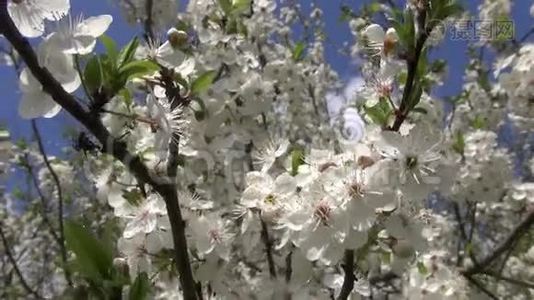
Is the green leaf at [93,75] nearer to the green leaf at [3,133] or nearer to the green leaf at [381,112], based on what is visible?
the green leaf at [3,133]

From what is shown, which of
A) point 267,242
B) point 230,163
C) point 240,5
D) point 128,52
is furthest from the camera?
point 230,163

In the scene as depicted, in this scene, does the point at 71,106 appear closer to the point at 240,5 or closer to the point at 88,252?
the point at 88,252

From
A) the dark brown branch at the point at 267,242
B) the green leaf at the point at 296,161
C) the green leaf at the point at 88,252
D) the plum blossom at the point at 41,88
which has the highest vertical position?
the plum blossom at the point at 41,88

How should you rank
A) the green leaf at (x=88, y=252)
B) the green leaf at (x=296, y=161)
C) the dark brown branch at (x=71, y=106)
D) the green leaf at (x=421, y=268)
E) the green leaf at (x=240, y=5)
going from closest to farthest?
the dark brown branch at (x=71, y=106), the green leaf at (x=88, y=252), the green leaf at (x=296, y=161), the green leaf at (x=421, y=268), the green leaf at (x=240, y=5)

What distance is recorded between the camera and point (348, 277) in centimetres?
153

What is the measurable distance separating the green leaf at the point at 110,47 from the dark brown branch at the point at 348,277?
2.19 ft

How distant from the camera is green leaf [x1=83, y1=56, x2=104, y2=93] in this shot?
4.13ft

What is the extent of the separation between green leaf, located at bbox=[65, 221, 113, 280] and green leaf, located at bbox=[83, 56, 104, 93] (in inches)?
9.8

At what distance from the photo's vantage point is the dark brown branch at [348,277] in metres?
1.52

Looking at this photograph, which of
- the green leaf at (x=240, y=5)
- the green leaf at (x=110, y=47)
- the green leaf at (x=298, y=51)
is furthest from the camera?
the green leaf at (x=298, y=51)

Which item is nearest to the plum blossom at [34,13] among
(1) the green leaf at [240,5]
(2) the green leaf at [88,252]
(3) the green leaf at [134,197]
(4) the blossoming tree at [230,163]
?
(4) the blossoming tree at [230,163]

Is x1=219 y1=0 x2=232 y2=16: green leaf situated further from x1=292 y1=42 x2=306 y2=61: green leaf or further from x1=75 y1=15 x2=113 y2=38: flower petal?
x1=75 y1=15 x2=113 y2=38: flower petal

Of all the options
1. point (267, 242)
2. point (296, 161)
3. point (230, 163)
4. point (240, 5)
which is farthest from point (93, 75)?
point (230, 163)

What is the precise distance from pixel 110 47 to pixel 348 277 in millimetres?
712
